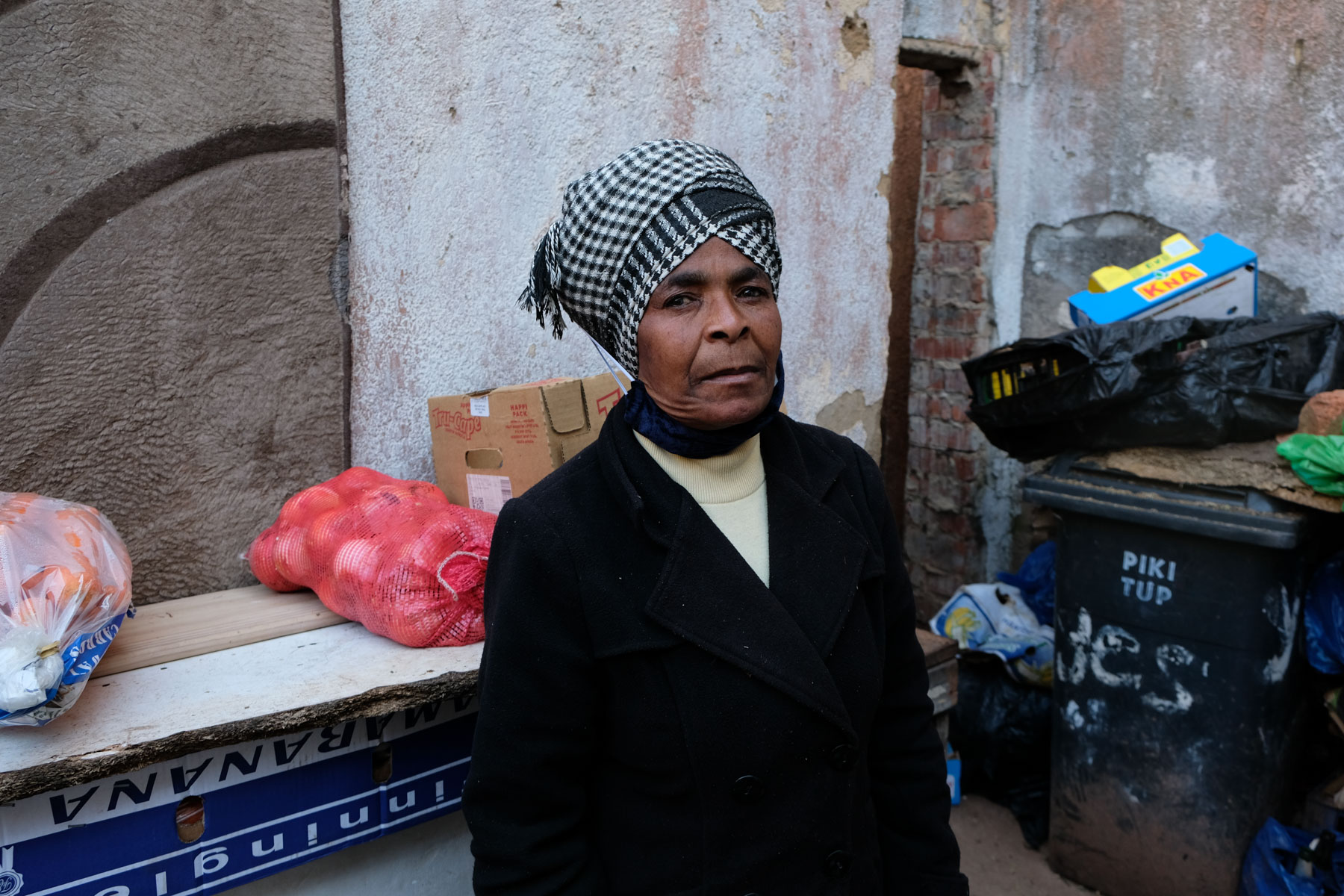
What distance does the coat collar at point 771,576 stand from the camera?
4.08 feet

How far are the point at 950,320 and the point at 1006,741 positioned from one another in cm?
179

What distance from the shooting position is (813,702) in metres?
1.24

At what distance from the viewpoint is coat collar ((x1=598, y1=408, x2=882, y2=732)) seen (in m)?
1.24

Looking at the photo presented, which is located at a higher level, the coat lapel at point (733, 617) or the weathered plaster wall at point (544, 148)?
the weathered plaster wall at point (544, 148)

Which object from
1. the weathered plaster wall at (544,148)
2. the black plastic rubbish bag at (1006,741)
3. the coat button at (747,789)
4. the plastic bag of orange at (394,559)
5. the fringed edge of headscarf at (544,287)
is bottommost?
the black plastic rubbish bag at (1006,741)

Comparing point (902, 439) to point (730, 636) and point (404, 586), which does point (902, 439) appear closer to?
point (404, 586)

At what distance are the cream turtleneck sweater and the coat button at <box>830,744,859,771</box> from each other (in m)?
0.24

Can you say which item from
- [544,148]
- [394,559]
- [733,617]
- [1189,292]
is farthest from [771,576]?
[1189,292]

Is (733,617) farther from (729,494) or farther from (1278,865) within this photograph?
(1278,865)

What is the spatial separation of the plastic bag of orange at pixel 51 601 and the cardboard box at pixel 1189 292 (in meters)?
2.71

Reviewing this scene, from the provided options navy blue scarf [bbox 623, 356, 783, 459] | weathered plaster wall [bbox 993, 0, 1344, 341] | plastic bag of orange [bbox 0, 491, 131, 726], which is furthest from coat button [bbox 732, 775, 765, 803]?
weathered plaster wall [bbox 993, 0, 1344, 341]

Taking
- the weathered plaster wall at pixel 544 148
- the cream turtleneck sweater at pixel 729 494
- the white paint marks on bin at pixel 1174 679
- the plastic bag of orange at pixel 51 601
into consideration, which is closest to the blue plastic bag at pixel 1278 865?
the white paint marks on bin at pixel 1174 679

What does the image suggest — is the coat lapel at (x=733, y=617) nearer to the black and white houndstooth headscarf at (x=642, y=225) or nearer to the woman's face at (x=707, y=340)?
the woman's face at (x=707, y=340)

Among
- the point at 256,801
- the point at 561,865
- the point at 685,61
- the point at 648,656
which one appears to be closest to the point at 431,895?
the point at 256,801
